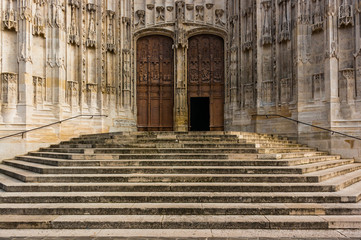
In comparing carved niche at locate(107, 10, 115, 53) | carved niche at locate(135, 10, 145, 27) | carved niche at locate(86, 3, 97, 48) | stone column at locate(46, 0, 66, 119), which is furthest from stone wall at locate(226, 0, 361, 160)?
stone column at locate(46, 0, 66, 119)

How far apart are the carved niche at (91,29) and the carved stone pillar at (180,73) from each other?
4.16 m

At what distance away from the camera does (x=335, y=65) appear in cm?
1135

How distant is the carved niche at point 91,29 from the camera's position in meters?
14.0

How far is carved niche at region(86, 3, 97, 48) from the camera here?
1399 centimetres

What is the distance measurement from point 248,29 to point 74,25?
27.4 ft

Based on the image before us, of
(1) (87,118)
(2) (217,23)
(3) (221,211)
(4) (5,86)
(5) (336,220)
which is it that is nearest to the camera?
(5) (336,220)

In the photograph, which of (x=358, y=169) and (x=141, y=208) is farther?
(x=358, y=169)

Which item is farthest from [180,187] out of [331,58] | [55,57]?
[55,57]

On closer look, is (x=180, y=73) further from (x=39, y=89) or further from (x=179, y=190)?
(x=179, y=190)

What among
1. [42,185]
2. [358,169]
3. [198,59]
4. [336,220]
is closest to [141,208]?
[42,185]

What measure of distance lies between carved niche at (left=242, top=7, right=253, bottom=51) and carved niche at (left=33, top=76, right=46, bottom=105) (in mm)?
9467

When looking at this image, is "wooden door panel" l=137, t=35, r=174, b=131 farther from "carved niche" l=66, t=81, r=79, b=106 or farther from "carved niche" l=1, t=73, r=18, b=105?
"carved niche" l=1, t=73, r=18, b=105

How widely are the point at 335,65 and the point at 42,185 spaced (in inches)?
430

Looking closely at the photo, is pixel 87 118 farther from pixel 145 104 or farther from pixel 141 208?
pixel 141 208
